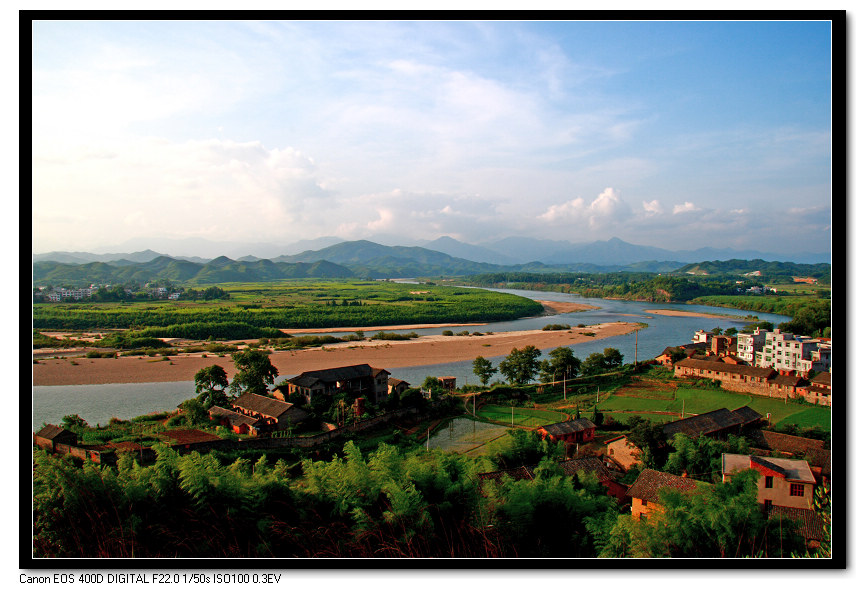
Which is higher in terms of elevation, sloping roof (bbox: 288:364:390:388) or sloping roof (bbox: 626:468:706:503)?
sloping roof (bbox: 288:364:390:388)

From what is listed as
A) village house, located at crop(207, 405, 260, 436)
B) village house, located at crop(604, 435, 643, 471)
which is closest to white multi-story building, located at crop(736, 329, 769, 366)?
village house, located at crop(604, 435, 643, 471)

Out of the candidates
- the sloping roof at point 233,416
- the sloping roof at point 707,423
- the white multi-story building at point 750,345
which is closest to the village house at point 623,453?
the sloping roof at point 707,423

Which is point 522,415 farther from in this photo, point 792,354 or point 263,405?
point 792,354

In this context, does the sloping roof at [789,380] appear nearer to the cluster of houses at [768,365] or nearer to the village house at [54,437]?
the cluster of houses at [768,365]

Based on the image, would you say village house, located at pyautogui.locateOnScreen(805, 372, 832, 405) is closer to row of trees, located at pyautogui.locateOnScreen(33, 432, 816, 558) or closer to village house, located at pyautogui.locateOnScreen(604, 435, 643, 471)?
village house, located at pyautogui.locateOnScreen(604, 435, 643, 471)

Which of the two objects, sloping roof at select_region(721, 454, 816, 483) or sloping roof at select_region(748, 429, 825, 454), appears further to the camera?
sloping roof at select_region(748, 429, 825, 454)

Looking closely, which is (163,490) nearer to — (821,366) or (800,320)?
(821,366)
